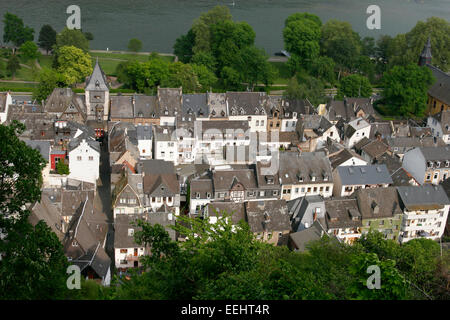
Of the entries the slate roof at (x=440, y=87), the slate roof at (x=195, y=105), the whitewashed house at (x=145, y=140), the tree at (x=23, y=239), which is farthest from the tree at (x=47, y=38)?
the tree at (x=23, y=239)

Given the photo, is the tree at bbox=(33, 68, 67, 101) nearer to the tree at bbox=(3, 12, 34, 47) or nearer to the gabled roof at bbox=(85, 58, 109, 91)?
the gabled roof at bbox=(85, 58, 109, 91)

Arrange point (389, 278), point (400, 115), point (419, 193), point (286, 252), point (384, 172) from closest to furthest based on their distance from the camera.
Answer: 1. point (389, 278)
2. point (286, 252)
3. point (419, 193)
4. point (384, 172)
5. point (400, 115)

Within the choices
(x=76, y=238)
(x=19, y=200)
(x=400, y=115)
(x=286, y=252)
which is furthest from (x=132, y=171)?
(x=400, y=115)

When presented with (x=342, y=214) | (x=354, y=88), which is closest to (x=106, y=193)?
(x=342, y=214)

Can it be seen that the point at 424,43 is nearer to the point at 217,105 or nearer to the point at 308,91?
the point at 308,91

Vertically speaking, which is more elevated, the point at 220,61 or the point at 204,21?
the point at 204,21

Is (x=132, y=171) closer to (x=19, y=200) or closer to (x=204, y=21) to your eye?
(x=19, y=200)
